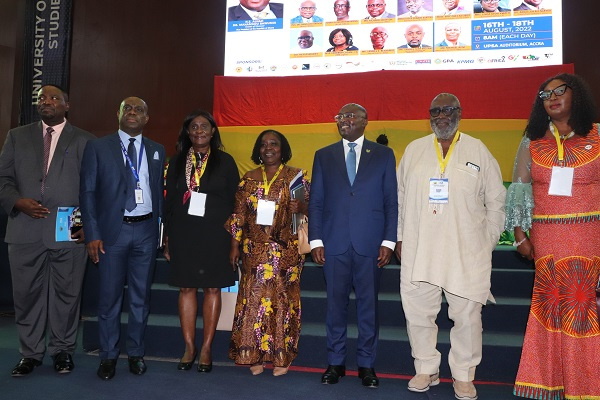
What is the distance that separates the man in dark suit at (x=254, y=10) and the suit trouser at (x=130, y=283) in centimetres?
487

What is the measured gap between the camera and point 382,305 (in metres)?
3.99

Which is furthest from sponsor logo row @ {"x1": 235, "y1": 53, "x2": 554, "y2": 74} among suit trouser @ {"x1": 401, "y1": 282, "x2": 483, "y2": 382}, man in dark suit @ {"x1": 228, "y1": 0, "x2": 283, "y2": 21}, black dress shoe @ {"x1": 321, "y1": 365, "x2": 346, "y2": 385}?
black dress shoe @ {"x1": 321, "y1": 365, "x2": 346, "y2": 385}

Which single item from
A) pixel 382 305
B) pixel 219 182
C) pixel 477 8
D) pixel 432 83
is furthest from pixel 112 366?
pixel 477 8

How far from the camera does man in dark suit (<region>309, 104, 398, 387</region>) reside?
318 cm

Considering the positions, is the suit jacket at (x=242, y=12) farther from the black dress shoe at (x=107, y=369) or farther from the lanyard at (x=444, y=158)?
the black dress shoe at (x=107, y=369)

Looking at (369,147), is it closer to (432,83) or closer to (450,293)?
(450,293)

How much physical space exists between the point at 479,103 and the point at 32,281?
549 cm

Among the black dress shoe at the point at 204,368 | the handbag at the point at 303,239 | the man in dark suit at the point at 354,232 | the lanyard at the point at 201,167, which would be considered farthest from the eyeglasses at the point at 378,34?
the black dress shoe at the point at 204,368

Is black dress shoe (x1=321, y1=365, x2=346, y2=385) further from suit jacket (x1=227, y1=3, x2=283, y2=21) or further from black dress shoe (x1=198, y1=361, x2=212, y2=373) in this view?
suit jacket (x1=227, y1=3, x2=283, y2=21)

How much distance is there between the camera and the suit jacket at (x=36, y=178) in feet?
11.2

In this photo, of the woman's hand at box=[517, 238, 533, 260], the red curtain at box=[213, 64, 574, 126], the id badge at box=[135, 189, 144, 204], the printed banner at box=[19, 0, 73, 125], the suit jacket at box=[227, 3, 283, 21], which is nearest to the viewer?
the woman's hand at box=[517, 238, 533, 260]

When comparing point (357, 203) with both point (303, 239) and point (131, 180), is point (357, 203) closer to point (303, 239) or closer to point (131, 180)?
point (303, 239)

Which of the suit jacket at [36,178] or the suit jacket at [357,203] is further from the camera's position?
the suit jacket at [36,178]

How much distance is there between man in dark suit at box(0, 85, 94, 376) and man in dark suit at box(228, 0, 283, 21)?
4498mm
